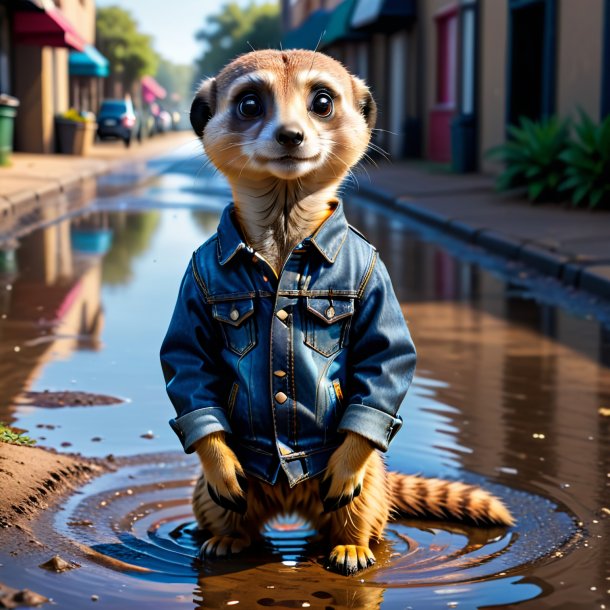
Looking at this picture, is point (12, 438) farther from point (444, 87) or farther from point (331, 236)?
point (444, 87)

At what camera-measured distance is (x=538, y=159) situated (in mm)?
15609

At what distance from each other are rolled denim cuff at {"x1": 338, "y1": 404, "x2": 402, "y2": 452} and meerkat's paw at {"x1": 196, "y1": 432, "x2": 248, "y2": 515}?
0.32 m

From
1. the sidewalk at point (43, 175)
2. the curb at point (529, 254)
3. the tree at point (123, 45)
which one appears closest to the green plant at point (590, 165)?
the curb at point (529, 254)

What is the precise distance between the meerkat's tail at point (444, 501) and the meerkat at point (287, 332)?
1.22 ft

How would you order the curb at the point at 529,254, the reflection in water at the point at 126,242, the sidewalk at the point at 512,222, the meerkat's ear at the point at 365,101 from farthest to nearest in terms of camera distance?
the reflection in water at the point at 126,242, the sidewalk at the point at 512,222, the curb at the point at 529,254, the meerkat's ear at the point at 365,101

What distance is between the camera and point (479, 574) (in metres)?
3.35

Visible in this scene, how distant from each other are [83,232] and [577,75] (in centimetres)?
781

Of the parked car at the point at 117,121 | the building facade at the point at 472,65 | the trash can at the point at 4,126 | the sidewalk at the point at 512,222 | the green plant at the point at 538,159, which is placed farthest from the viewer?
the parked car at the point at 117,121

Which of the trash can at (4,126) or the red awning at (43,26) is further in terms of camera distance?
the red awning at (43,26)

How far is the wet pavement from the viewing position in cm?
322

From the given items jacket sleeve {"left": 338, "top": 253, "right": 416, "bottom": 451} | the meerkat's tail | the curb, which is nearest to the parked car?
the curb

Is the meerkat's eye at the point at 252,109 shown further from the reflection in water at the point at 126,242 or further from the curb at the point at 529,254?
the reflection in water at the point at 126,242

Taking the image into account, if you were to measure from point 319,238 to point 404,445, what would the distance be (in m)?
1.64

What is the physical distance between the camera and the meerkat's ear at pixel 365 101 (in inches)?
140
